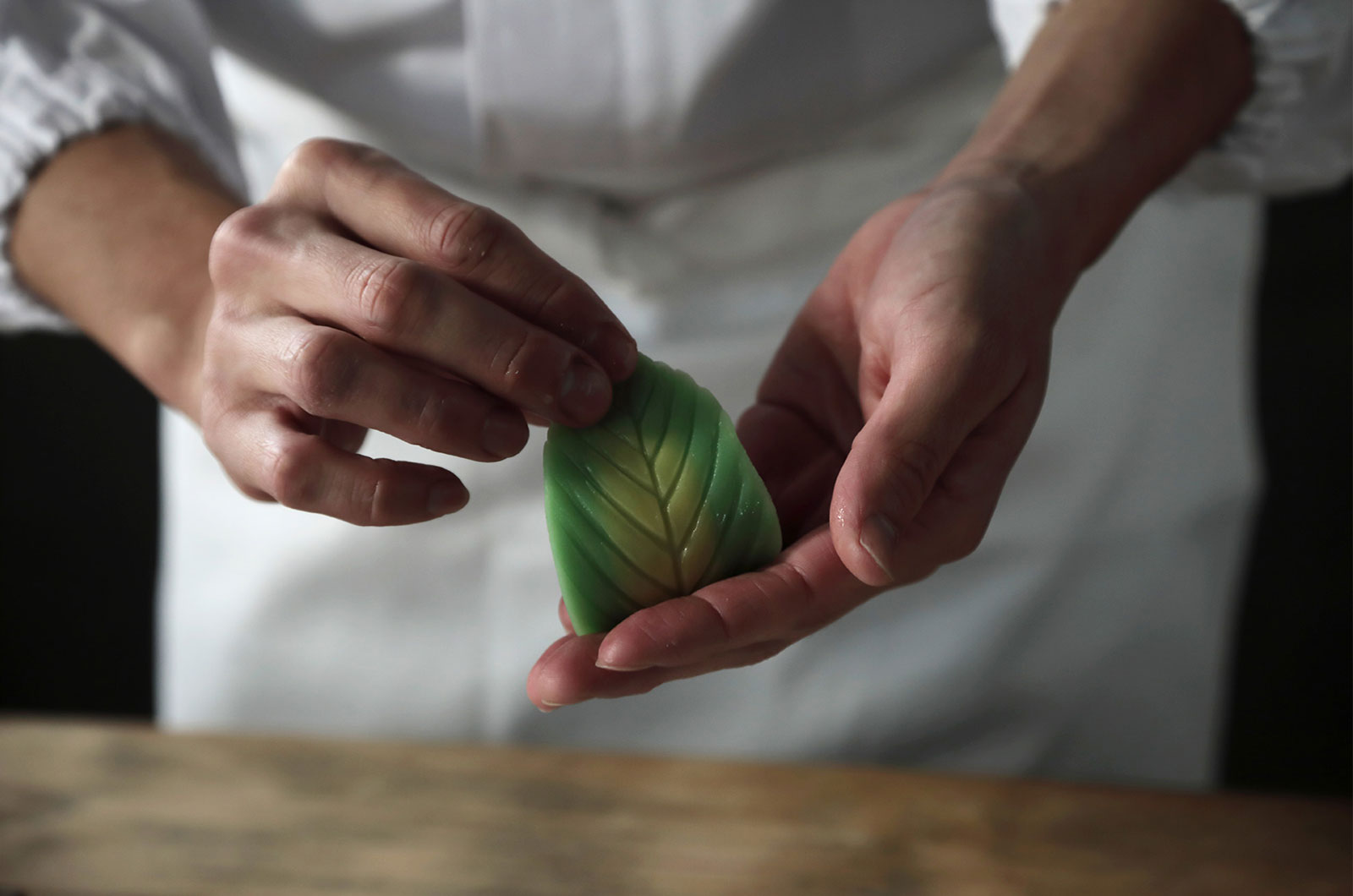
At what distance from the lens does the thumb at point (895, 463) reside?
416mm

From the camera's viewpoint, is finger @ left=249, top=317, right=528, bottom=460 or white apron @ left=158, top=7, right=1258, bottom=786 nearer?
finger @ left=249, top=317, right=528, bottom=460

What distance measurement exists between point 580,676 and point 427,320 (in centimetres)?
15

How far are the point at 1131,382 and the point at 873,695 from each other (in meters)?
0.31

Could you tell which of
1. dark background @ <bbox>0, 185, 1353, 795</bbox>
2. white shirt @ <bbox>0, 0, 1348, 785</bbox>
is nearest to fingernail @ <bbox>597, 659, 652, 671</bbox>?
white shirt @ <bbox>0, 0, 1348, 785</bbox>

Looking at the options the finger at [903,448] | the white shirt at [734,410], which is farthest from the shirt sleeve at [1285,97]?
the finger at [903,448]

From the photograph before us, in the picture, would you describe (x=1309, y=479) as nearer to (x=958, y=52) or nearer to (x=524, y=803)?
(x=958, y=52)

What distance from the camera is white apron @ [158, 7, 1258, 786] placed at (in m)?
0.80

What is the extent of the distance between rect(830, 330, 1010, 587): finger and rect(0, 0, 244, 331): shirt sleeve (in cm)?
41

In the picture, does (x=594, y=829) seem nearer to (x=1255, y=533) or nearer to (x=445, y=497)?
(x=445, y=497)

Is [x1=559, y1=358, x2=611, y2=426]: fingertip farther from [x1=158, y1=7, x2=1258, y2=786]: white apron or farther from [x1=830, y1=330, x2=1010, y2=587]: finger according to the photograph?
[x1=158, y1=7, x2=1258, y2=786]: white apron

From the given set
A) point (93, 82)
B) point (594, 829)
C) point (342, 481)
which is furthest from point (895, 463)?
point (93, 82)

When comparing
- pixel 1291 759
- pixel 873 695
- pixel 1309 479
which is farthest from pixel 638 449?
pixel 1291 759

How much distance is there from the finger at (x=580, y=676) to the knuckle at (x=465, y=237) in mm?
152

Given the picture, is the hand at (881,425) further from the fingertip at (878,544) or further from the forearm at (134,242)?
the forearm at (134,242)
